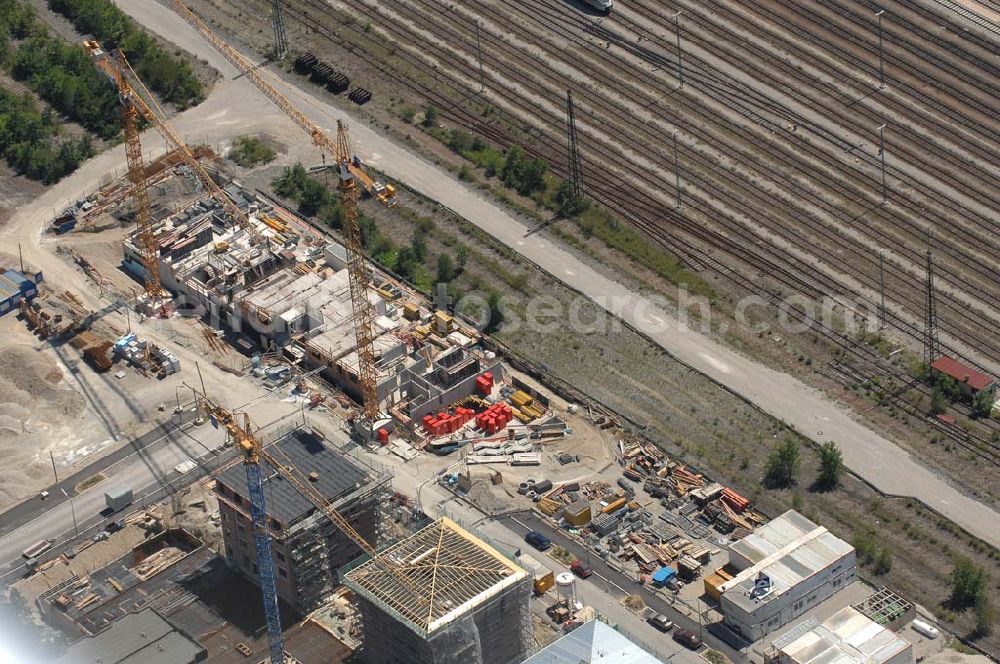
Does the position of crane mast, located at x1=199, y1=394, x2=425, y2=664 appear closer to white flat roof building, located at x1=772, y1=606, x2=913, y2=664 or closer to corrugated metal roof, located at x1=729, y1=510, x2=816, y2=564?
white flat roof building, located at x1=772, y1=606, x2=913, y2=664

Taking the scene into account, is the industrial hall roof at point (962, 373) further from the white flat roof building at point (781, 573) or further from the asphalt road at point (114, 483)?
the asphalt road at point (114, 483)

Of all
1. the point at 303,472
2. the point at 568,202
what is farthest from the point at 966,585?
the point at 568,202

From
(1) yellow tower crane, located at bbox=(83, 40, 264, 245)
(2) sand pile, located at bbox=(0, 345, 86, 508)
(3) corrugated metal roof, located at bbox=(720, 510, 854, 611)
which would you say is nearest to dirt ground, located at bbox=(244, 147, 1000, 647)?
(3) corrugated metal roof, located at bbox=(720, 510, 854, 611)

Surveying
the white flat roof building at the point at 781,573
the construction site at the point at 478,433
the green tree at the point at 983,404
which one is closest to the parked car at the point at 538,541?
the construction site at the point at 478,433

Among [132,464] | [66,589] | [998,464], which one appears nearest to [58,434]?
[132,464]

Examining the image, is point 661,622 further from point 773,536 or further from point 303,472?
point 303,472

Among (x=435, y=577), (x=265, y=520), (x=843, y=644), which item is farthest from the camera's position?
(x=843, y=644)

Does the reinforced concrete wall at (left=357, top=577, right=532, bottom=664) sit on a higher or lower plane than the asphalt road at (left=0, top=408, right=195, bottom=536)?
higher
